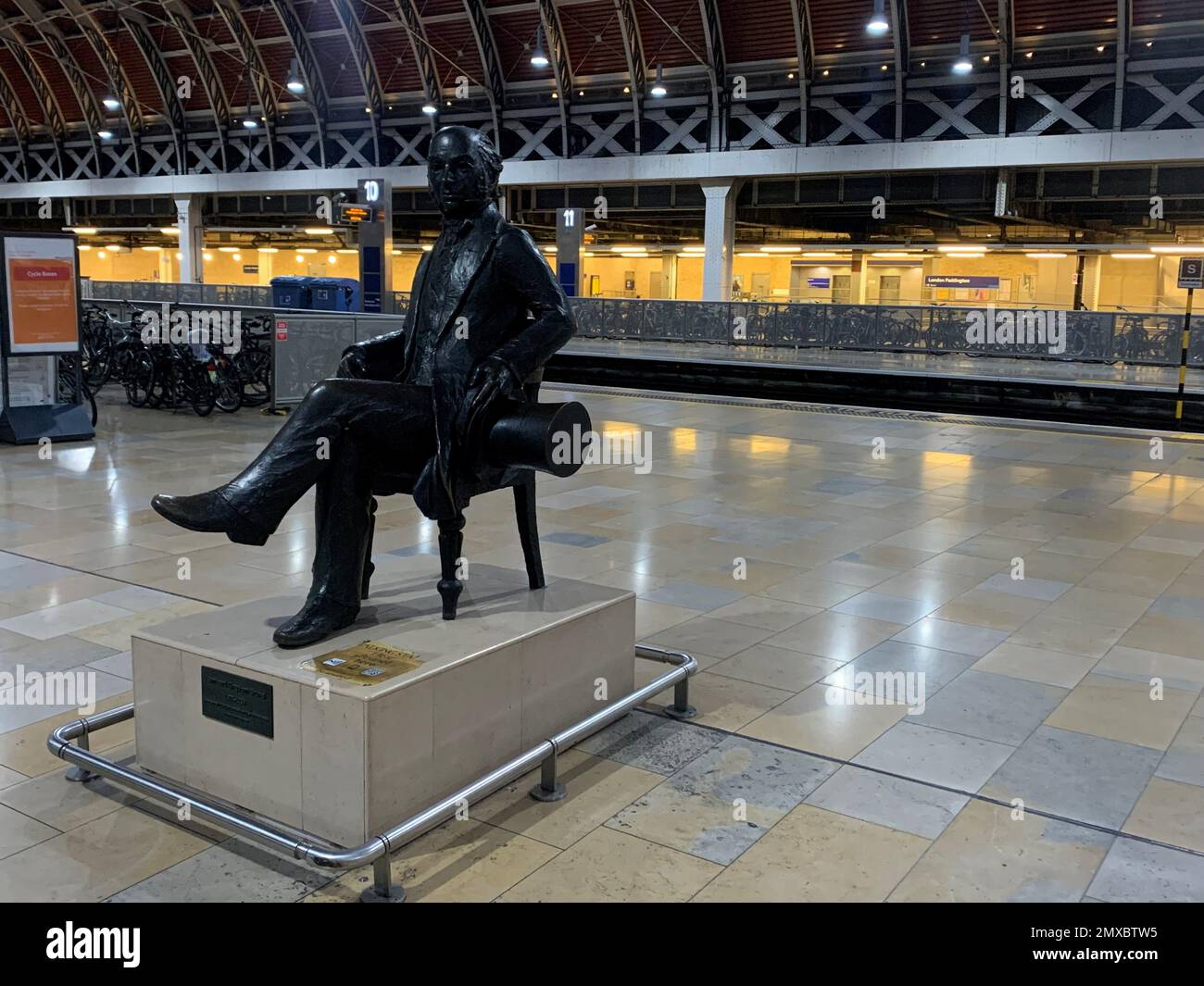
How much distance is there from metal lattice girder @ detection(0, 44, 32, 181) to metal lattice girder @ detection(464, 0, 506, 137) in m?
20.5

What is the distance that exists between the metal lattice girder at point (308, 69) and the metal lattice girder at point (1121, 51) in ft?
68.5

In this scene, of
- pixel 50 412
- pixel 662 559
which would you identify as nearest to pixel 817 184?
pixel 50 412

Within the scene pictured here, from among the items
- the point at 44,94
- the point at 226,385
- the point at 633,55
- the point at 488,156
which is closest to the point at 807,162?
the point at 633,55

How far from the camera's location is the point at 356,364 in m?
4.32

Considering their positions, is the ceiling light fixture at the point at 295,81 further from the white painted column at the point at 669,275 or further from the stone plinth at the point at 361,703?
the stone plinth at the point at 361,703

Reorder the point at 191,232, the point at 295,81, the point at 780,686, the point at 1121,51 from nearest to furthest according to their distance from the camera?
the point at 780,686 → the point at 1121,51 → the point at 295,81 → the point at 191,232

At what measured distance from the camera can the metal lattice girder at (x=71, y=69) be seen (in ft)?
113

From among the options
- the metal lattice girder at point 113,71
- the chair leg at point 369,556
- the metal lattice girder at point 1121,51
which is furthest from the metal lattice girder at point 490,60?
the chair leg at point 369,556

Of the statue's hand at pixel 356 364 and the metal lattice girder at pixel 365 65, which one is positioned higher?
the metal lattice girder at pixel 365 65

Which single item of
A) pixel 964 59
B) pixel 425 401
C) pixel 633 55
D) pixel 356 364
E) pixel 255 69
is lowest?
pixel 425 401

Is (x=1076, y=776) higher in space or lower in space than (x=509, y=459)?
lower

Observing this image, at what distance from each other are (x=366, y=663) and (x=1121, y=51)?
23227 millimetres

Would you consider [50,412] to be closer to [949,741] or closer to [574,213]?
[949,741]

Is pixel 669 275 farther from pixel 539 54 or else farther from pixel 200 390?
pixel 200 390
